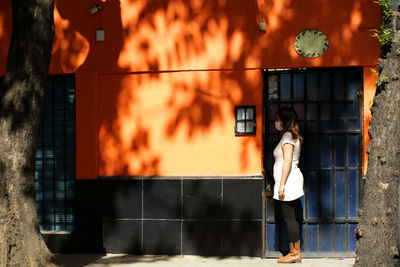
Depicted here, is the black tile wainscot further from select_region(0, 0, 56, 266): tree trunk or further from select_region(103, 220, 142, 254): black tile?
select_region(0, 0, 56, 266): tree trunk

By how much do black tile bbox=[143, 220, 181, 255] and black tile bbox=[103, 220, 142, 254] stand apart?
0.32ft

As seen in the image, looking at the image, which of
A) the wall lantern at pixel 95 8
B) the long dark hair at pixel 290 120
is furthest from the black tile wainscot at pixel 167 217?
the wall lantern at pixel 95 8

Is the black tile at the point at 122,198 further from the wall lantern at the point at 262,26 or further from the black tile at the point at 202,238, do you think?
the wall lantern at the point at 262,26

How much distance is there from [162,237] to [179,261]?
0.48 m

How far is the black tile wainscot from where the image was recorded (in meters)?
7.53

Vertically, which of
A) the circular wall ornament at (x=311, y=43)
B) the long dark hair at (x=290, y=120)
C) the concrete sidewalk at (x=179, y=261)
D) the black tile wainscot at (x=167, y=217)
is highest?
the circular wall ornament at (x=311, y=43)

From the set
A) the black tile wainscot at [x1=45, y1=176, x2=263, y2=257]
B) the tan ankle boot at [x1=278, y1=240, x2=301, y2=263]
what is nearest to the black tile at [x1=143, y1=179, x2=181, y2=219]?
the black tile wainscot at [x1=45, y1=176, x2=263, y2=257]

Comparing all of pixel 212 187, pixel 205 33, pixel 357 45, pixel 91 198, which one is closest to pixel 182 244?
pixel 212 187

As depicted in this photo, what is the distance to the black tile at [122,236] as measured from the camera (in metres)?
7.82

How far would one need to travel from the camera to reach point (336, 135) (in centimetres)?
753

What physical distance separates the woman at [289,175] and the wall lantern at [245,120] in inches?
17.4

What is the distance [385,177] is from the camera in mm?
5152

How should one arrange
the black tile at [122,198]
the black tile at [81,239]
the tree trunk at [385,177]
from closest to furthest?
the tree trunk at [385,177] < the black tile at [122,198] < the black tile at [81,239]

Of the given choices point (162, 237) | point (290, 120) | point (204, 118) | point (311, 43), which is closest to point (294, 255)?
point (290, 120)
